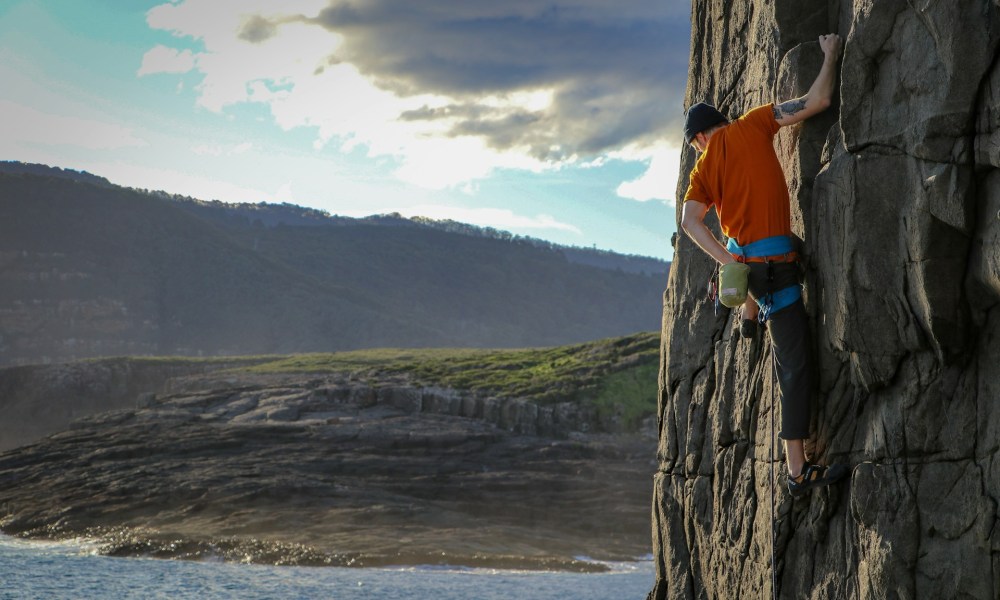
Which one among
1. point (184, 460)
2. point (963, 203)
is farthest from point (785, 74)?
point (184, 460)

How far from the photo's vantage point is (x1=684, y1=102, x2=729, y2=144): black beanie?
9445 millimetres

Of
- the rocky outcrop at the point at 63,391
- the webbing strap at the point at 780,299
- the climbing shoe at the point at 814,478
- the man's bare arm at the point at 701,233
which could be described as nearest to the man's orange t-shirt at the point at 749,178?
the man's bare arm at the point at 701,233

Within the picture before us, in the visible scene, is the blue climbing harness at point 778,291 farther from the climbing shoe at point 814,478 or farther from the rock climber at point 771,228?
the climbing shoe at point 814,478

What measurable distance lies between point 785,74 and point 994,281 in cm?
277

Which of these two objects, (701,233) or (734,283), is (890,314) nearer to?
(734,283)

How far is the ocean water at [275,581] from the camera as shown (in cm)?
2167

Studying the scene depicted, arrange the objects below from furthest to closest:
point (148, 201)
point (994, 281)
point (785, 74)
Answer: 1. point (148, 201)
2. point (785, 74)
3. point (994, 281)

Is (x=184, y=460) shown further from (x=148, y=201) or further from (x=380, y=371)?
(x=148, y=201)

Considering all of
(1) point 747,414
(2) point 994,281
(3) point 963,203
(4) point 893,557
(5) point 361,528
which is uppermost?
(3) point 963,203

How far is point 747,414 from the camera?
31.7 feet

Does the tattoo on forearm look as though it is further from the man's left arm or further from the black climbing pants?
the black climbing pants

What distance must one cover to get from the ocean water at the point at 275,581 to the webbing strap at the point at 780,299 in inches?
566

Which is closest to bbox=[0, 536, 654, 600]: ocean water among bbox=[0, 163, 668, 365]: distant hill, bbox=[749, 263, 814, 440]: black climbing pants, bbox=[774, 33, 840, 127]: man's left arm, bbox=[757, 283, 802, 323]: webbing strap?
bbox=[749, 263, 814, 440]: black climbing pants

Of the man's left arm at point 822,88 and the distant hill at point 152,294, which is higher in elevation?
the distant hill at point 152,294
